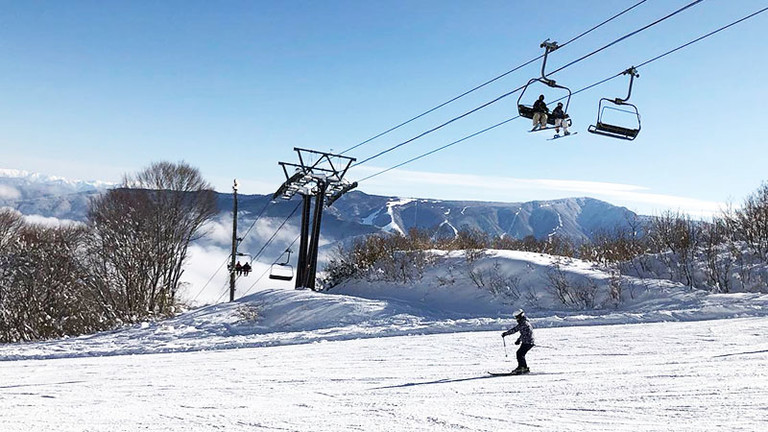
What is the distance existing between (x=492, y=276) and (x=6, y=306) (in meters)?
32.0

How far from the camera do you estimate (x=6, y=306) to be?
3772 centimetres

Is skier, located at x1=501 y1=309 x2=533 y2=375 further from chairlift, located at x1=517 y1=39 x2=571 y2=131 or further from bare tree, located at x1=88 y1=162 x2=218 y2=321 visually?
bare tree, located at x1=88 y1=162 x2=218 y2=321

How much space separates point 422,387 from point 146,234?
31.5 metres

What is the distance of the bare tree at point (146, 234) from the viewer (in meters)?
36.8

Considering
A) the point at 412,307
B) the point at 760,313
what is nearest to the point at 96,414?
the point at 412,307

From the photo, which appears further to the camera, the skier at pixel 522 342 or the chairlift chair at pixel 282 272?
the chairlift chair at pixel 282 272

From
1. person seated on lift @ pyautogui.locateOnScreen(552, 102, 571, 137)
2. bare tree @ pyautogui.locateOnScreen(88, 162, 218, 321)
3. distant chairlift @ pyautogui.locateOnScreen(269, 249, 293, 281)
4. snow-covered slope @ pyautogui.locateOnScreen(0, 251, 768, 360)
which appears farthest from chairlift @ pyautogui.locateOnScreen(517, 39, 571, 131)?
bare tree @ pyautogui.locateOnScreen(88, 162, 218, 321)

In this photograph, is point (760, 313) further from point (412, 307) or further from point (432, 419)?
point (432, 419)

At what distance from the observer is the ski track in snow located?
7.51 m

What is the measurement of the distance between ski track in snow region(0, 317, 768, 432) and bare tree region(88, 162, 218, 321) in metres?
21.7

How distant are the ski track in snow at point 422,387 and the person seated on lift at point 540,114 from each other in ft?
17.1

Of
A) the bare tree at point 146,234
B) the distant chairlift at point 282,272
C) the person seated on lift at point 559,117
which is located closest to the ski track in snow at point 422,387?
the person seated on lift at point 559,117

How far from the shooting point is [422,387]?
10.3 metres

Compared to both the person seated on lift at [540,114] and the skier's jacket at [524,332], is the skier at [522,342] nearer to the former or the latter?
the skier's jacket at [524,332]
